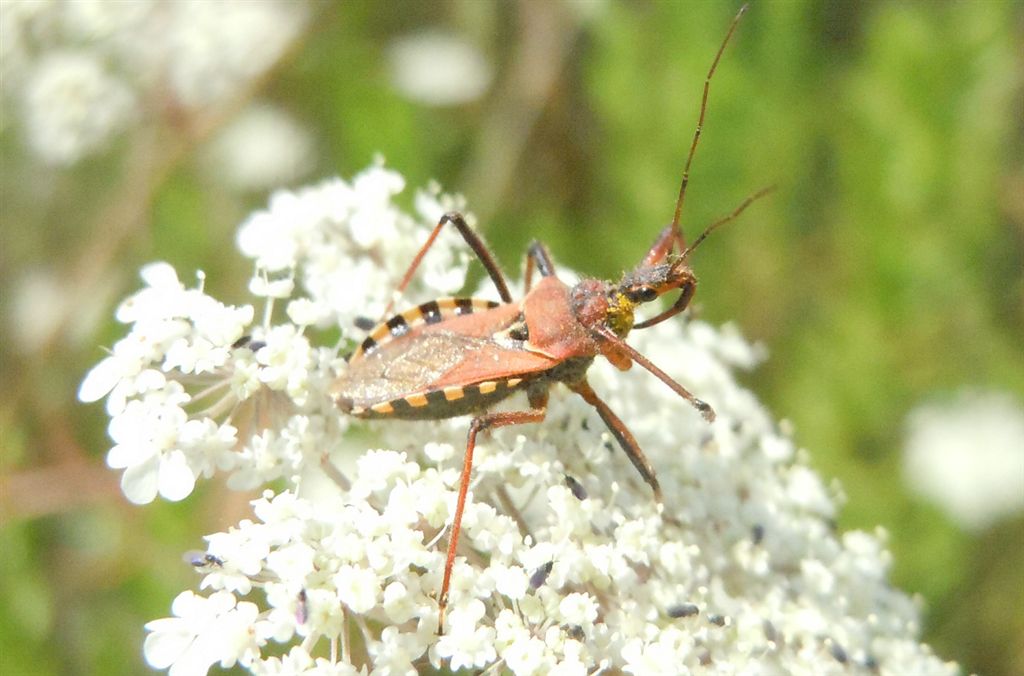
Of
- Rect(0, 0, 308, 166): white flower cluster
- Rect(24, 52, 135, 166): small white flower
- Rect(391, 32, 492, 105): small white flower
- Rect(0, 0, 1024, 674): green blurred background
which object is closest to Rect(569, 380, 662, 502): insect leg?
Rect(0, 0, 1024, 674): green blurred background

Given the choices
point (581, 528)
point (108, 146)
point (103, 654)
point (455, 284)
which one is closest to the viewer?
point (581, 528)

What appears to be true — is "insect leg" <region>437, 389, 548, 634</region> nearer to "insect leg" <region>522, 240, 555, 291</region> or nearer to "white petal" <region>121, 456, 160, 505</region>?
"insect leg" <region>522, 240, 555, 291</region>

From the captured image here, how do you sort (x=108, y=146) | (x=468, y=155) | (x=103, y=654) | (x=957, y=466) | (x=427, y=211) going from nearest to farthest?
(x=427, y=211) < (x=103, y=654) < (x=957, y=466) < (x=108, y=146) < (x=468, y=155)

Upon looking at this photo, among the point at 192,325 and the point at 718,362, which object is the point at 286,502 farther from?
the point at 718,362

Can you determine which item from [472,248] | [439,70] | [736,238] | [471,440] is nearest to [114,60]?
[439,70]

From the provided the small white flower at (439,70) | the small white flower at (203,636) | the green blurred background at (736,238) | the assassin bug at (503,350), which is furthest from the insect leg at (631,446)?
the small white flower at (439,70)

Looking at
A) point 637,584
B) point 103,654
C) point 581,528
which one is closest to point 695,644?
point 637,584

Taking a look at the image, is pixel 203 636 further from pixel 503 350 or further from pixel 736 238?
pixel 736 238
